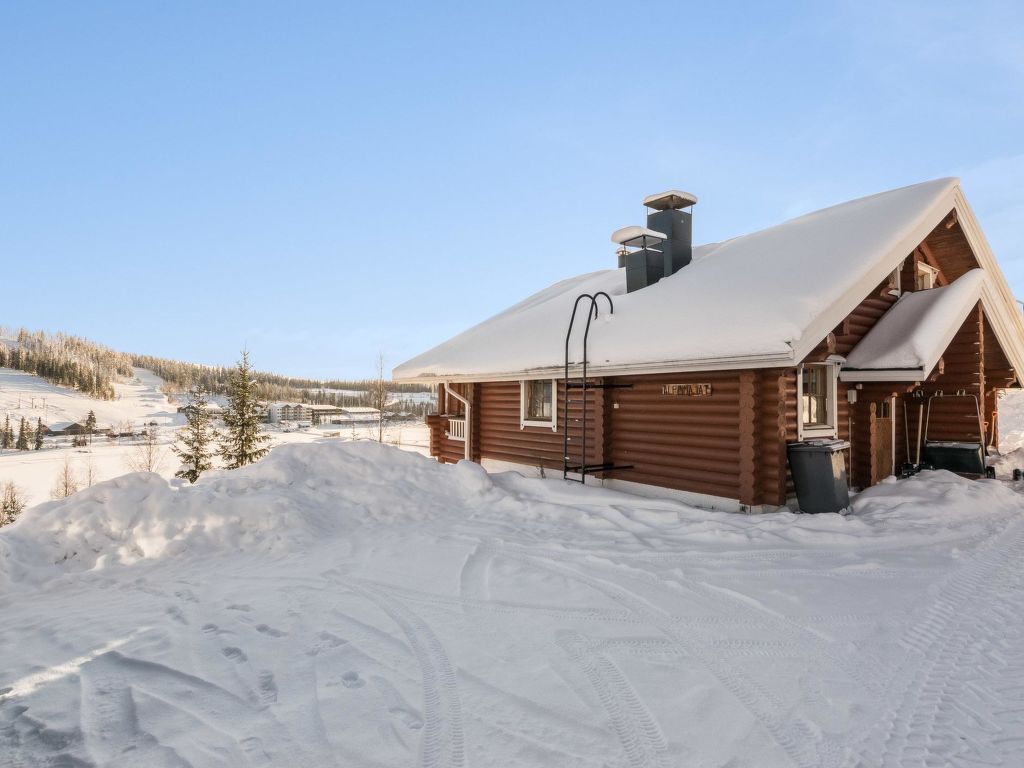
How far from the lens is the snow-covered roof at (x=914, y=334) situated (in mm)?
8508

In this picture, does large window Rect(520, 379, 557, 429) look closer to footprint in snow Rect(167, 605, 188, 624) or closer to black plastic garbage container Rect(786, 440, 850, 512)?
black plastic garbage container Rect(786, 440, 850, 512)

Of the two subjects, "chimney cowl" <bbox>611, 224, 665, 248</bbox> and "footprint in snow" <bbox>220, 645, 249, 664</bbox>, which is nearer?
"footprint in snow" <bbox>220, 645, 249, 664</bbox>

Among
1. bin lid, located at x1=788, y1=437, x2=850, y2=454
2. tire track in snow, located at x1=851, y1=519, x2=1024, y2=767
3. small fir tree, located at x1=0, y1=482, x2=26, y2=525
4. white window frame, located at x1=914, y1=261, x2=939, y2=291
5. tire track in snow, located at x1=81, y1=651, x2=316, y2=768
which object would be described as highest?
white window frame, located at x1=914, y1=261, x2=939, y2=291

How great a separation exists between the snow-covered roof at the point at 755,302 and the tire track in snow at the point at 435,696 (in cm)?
559

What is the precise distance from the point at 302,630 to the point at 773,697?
3140 millimetres

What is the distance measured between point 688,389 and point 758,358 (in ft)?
5.95

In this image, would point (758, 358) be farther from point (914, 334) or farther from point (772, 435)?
point (914, 334)

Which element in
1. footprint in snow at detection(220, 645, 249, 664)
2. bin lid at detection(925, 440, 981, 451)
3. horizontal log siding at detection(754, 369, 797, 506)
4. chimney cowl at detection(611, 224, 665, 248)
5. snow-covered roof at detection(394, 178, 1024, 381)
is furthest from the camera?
chimney cowl at detection(611, 224, 665, 248)

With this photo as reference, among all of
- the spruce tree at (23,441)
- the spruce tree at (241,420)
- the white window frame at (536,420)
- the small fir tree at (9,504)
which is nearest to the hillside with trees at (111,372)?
the spruce tree at (23,441)

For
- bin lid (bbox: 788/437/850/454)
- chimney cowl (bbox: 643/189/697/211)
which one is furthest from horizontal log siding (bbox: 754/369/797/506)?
chimney cowl (bbox: 643/189/697/211)

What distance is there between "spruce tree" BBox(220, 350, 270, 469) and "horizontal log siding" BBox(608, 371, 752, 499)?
20615 millimetres

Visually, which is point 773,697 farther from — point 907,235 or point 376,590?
point 907,235

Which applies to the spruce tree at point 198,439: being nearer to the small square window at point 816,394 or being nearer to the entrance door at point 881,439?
the small square window at point 816,394

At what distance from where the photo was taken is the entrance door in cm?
1004
